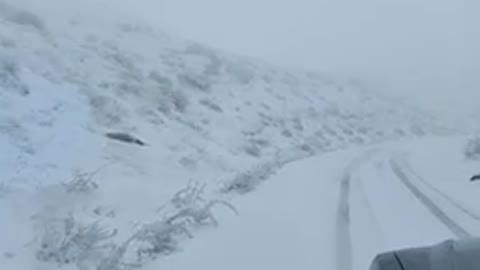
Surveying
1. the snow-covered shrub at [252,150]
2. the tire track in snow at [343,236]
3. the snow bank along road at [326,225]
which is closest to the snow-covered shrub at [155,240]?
the snow bank along road at [326,225]

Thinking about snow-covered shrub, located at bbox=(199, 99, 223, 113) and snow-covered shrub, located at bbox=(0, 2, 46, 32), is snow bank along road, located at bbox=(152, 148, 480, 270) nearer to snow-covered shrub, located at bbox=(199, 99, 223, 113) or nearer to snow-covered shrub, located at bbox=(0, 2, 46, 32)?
snow-covered shrub, located at bbox=(199, 99, 223, 113)

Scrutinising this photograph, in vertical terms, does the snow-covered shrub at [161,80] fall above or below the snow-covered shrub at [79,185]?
below

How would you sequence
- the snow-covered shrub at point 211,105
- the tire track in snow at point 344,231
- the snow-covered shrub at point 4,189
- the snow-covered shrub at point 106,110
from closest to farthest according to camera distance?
the tire track in snow at point 344,231, the snow-covered shrub at point 4,189, the snow-covered shrub at point 106,110, the snow-covered shrub at point 211,105

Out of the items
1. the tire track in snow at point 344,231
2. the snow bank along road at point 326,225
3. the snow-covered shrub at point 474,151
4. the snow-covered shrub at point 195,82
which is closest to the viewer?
the tire track in snow at point 344,231

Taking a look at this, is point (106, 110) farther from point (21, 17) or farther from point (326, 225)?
point (326, 225)

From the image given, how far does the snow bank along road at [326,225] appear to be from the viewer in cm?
752

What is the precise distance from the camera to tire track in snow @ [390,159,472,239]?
30.5 ft

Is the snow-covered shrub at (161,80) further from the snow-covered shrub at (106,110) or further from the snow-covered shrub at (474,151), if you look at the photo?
the snow-covered shrub at (474,151)

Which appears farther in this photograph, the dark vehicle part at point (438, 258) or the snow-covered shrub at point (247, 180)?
the snow-covered shrub at point (247, 180)

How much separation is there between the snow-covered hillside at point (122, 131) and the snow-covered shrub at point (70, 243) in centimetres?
2

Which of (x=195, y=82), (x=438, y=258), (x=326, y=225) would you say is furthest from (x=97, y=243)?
(x=195, y=82)

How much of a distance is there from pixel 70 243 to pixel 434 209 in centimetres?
700

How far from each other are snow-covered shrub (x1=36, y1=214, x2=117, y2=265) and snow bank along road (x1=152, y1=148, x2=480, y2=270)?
85 centimetres

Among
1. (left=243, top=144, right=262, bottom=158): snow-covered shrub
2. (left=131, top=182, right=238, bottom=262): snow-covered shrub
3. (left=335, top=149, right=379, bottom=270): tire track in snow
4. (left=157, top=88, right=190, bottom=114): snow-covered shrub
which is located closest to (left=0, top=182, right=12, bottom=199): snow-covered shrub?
(left=131, top=182, right=238, bottom=262): snow-covered shrub
